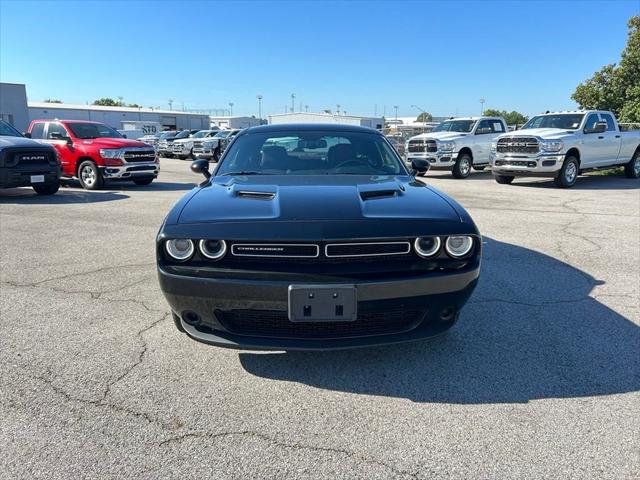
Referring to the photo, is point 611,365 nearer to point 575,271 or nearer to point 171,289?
point 575,271

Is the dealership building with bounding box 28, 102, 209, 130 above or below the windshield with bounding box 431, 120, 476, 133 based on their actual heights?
above

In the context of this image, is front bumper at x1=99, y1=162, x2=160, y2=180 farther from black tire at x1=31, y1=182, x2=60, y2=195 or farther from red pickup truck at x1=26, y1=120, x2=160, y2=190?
black tire at x1=31, y1=182, x2=60, y2=195

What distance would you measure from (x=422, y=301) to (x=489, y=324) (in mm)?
1314

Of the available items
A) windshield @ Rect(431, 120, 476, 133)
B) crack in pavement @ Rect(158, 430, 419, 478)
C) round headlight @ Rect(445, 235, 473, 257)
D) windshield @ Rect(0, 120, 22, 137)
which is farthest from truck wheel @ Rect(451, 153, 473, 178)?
crack in pavement @ Rect(158, 430, 419, 478)

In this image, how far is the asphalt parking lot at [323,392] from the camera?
2.29 m

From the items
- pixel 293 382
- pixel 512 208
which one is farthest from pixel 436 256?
pixel 512 208

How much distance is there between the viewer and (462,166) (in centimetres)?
1658

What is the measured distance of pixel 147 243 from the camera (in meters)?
6.57

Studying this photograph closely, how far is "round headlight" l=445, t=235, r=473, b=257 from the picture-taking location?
9.51ft

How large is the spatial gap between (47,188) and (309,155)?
943 cm

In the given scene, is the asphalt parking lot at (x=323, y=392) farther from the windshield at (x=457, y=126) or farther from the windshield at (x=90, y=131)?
the windshield at (x=457, y=126)

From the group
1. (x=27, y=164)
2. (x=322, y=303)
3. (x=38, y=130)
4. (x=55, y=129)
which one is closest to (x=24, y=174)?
(x=27, y=164)

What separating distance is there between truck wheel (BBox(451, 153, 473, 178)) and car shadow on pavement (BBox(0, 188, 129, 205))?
419 inches

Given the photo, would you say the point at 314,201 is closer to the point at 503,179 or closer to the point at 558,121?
the point at 503,179
